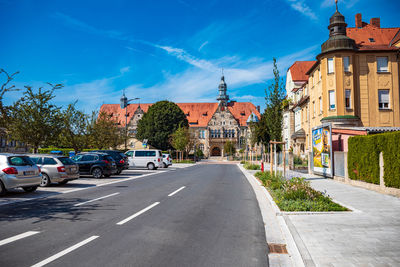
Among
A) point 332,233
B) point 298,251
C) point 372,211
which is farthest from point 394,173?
point 298,251

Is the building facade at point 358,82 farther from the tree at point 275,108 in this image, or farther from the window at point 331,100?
the tree at point 275,108

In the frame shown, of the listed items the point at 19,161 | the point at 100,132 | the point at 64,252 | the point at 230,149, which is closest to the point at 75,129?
the point at 100,132

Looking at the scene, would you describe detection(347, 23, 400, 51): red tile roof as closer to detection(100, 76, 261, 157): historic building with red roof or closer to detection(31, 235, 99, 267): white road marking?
detection(31, 235, 99, 267): white road marking

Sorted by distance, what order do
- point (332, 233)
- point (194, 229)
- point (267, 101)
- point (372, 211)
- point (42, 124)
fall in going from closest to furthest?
point (332, 233) < point (194, 229) < point (372, 211) < point (267, 101) < point (42, 124)

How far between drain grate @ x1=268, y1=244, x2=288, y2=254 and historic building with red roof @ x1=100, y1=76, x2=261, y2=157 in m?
76.1

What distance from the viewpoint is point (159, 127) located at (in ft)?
223

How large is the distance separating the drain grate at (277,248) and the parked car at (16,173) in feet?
32.7

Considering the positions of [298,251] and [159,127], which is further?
[159,127]

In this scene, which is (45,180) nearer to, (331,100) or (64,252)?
(64,252)

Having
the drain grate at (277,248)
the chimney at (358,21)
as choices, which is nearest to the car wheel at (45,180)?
the drain grate at (277,248)

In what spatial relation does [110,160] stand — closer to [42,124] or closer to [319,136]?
[42,124]

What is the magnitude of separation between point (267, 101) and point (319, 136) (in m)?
5.29

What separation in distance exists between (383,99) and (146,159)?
77.3 feet

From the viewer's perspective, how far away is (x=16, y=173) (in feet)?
37.3
